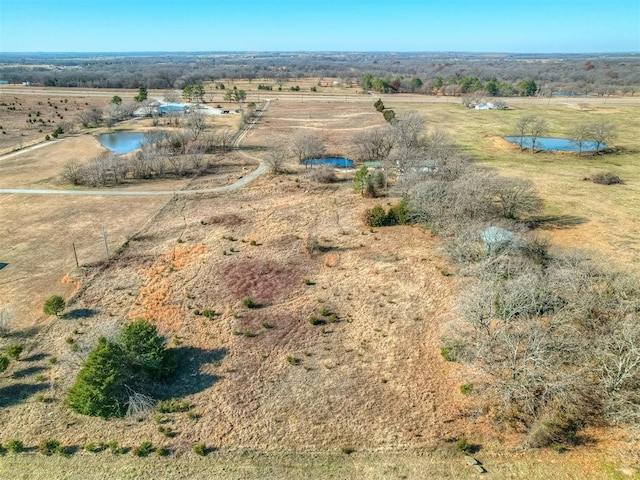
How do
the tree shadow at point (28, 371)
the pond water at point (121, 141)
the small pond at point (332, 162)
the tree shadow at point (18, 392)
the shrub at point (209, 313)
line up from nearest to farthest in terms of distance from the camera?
the tree shadow at point (18, 392) → the tree shadow at point (28, 371) → the shrub at point (209, 313) → the small pond at point (332, 162) → the pond water at point (121, 141)

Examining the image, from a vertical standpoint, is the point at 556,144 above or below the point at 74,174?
above

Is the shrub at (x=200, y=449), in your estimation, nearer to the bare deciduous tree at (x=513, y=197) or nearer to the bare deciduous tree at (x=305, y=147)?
the bare deciduous tree at (x=513, y=197)

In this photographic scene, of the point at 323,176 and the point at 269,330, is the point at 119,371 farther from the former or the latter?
the point at 323,176

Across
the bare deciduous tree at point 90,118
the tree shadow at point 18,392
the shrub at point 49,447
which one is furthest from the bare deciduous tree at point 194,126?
the shrub at point 49,447

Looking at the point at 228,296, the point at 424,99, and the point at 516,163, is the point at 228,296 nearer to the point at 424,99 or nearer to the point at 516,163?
the point at 516,163

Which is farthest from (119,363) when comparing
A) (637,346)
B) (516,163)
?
(516,163)

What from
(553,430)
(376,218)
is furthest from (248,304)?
(553,430)

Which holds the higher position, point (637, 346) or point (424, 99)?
point (424, 99)
